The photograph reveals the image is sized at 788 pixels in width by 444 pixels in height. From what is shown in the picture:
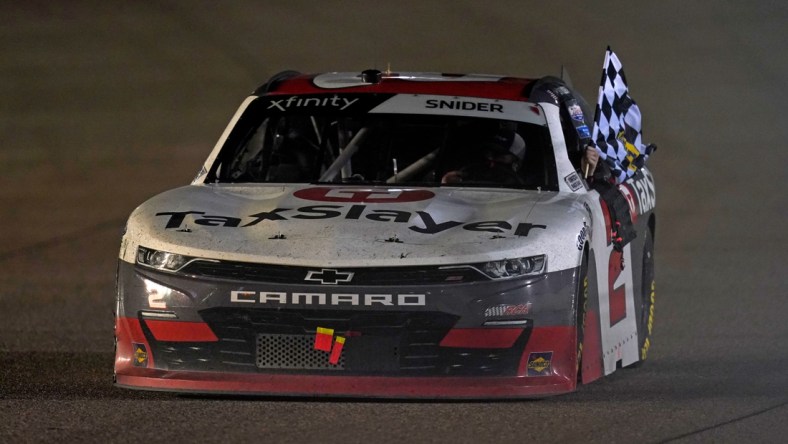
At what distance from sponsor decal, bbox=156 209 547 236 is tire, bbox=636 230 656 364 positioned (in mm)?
2392

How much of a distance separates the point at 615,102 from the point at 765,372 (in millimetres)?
1836

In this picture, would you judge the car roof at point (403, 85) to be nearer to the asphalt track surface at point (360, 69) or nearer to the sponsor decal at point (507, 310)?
the asphalt track surface at point (360, 69)

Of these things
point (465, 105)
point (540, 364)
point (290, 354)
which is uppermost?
point (465, 105)

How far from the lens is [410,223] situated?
25.0ft

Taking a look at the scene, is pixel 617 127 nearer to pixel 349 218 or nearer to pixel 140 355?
pixel 349 218

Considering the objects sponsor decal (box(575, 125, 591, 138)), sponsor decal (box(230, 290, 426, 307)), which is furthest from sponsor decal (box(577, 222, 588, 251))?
sponsor decal (box(575, 125, 591, 138))

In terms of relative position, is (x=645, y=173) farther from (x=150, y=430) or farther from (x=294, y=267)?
(x=150, y=430)

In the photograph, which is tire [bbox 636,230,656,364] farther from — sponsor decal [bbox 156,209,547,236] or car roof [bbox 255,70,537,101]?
sponsor decal [bbox 156,209,547,236]

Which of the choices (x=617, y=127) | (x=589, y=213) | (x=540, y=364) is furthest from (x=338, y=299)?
(x=617, y=127)

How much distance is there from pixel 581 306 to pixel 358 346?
104 cm

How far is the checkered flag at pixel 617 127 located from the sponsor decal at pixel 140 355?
3.08 m

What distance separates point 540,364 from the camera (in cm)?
739

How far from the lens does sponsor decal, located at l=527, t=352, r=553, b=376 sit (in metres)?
7.38

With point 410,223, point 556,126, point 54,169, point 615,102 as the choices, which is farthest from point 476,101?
point 54,169
